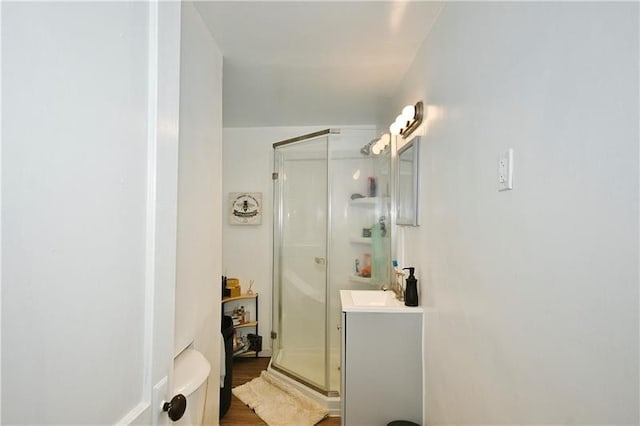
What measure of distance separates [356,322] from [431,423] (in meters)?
0.59

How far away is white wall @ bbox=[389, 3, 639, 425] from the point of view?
0.56 metres

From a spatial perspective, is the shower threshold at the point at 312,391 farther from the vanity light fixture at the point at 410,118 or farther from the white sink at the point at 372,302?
the vanity light fixture at the point at 410,118

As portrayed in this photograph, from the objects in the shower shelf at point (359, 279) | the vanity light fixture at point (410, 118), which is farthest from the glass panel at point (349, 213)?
the vanity light fixture at point (410, 118)

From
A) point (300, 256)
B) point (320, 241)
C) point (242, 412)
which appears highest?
point (320, 241)

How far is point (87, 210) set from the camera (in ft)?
1.84

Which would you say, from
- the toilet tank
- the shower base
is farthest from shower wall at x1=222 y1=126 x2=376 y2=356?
Result: the toilet tank

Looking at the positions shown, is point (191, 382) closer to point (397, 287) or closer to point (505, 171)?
point (505, 171)

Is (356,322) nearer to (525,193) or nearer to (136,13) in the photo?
(525,193)

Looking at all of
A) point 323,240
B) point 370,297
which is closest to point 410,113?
point 370,297

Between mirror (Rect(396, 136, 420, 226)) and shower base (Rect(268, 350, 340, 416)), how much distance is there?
1.34 metres

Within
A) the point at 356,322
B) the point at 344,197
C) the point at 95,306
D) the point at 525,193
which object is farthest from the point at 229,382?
the point at 525,193

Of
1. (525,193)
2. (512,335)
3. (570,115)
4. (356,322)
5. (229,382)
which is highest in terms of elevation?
(570,115)

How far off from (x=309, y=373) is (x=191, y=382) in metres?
1.70

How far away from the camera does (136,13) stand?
0.68m
